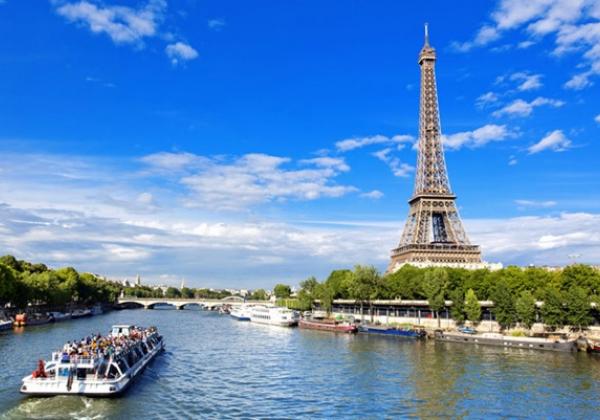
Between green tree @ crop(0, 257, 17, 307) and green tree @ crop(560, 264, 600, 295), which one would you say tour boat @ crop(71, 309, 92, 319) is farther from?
green tree @ crop(560, 264, 600, 295)

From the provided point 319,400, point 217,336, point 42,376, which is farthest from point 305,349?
point 42,376

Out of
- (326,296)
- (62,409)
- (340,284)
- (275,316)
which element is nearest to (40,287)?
(275,316)

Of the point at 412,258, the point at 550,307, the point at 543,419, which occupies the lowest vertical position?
the point at 543,419

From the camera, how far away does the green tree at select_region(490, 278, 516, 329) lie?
7450 centimetres

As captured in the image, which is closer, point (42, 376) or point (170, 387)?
point (42, 376)

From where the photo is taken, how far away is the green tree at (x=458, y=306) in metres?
81.0

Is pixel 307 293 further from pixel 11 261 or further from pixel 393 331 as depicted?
pixel 11 261

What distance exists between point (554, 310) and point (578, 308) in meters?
2.67

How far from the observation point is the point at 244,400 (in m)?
35.8

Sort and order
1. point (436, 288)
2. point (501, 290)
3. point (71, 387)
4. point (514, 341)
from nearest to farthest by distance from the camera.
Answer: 1. point (71, 387)
2. point (514, 341)
3. point (501, 290)
4. point (436, 288)

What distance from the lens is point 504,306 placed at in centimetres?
7475

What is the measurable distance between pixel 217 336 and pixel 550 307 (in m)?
44.6

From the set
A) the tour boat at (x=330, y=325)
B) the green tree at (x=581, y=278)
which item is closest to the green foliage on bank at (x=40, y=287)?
the tour boat at (x=330, y=325)

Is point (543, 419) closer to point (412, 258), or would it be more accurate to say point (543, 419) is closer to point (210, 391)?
point (210, 391)
